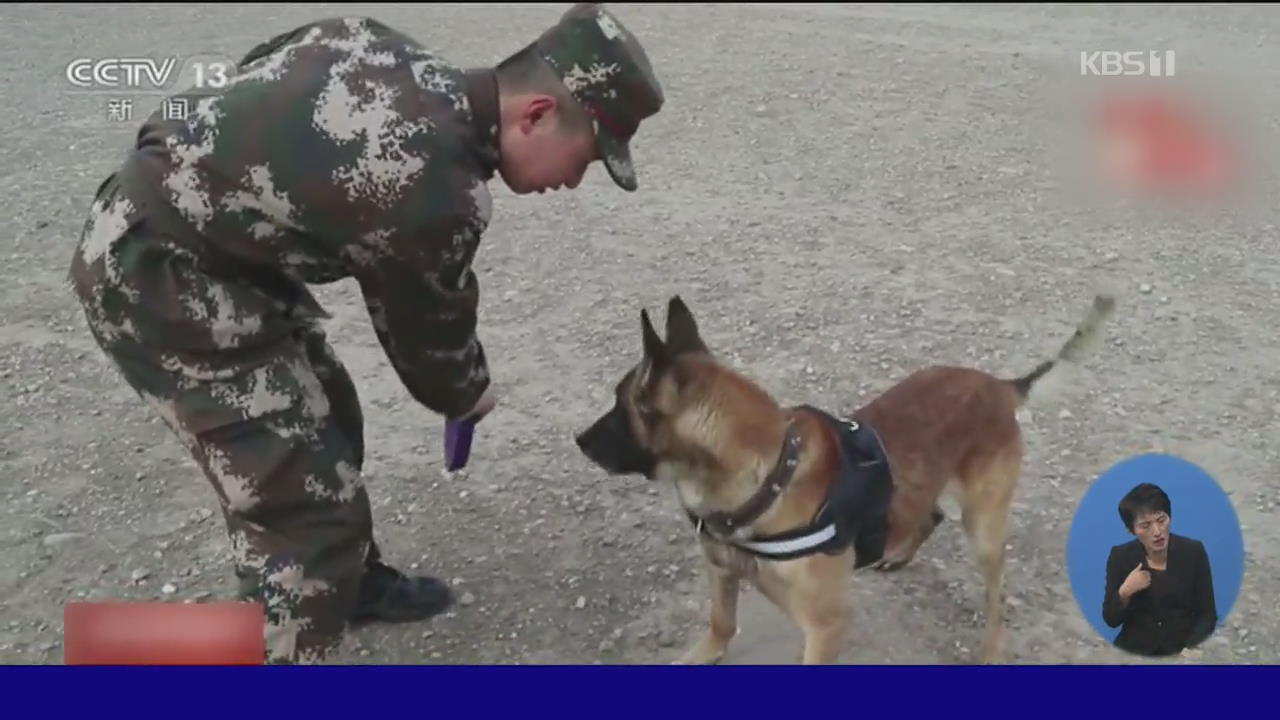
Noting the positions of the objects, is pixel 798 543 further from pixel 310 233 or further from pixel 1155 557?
pixel 310 233

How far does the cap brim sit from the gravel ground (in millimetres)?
1482

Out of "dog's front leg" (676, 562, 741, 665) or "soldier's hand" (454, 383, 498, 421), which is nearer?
"soldier's hand" (454, 383, 498, 421)

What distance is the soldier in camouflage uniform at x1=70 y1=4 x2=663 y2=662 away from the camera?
Result: 238 centimetres

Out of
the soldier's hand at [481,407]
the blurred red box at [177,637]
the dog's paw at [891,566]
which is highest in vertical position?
the soldier's hand at [481,407]

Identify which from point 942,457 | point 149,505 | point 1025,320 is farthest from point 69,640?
point 1025,320

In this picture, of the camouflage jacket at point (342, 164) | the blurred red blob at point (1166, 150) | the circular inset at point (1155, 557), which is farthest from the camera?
the blurred red blob at point (1166, 150)

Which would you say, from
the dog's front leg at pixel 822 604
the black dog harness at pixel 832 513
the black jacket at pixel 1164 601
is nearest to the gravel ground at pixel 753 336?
the black jacket at pixel 1164 601

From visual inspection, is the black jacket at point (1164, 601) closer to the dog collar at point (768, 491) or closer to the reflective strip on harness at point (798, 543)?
the reflective strip on harness at point (798, 543)

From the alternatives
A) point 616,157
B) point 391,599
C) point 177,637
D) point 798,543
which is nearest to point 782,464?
point 798,543

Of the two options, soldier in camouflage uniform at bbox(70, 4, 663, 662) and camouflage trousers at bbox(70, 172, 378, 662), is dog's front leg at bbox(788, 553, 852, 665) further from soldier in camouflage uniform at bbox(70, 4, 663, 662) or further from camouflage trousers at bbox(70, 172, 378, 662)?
camouflage trousers at bbox(70, 172, 378, 662)

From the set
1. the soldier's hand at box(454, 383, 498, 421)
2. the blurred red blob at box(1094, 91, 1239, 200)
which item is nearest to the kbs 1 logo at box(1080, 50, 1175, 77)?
the blurred red blob at box(1094, 91, 1239, 200)

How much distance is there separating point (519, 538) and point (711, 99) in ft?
16.1

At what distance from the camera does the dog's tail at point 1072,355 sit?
3367 mm

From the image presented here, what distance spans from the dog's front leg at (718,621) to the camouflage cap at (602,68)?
1224mm
